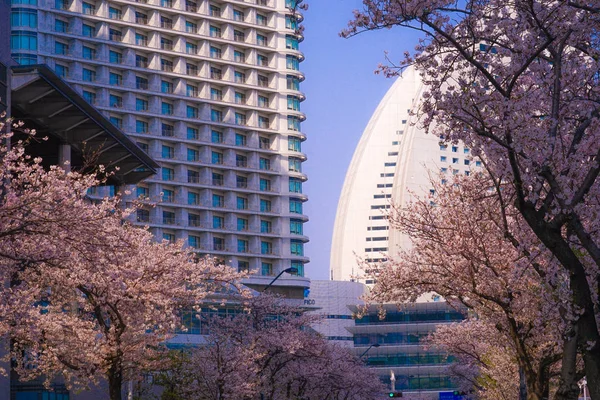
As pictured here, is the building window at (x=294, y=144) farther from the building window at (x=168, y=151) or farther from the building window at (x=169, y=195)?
the building window at (x=169, y=195)

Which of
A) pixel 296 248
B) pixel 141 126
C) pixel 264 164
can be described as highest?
pixel 141 126

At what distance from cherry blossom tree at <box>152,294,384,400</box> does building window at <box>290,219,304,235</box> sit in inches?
2478

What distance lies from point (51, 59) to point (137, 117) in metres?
12.7

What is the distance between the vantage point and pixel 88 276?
93.8 ft

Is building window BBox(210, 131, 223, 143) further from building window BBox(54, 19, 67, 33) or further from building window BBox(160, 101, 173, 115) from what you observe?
building window BBox(54, 19, 67, 33)

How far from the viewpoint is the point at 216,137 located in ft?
405

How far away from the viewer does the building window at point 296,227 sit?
413 feet

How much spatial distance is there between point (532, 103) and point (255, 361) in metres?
32.7

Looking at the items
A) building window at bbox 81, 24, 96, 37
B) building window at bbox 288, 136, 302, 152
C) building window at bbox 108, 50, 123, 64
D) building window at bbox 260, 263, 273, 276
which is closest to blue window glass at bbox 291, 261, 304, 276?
building window at bbox 260, 263, 273, 276

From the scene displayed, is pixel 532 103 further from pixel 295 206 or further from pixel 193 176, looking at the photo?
pixel 295 206

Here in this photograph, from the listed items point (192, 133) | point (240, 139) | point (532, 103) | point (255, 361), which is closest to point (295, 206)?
point (240, 139)

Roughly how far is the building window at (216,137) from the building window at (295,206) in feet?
39.3

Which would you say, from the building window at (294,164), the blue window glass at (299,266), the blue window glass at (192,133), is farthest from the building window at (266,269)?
the blue window glass at (192,133)

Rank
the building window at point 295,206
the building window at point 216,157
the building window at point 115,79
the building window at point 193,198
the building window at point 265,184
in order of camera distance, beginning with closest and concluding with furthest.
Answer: the building window at point 115,79 → the building window at point 193,198 → the building window at point 216,157 → the building window at point 265,184 → the building window at point 295,206
